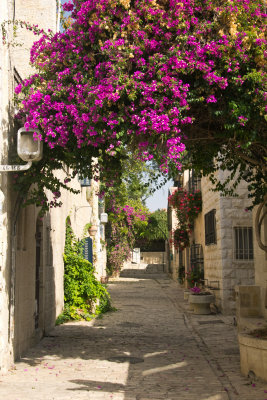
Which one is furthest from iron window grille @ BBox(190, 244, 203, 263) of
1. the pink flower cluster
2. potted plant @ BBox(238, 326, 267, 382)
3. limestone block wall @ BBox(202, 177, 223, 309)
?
the pink flower cluster

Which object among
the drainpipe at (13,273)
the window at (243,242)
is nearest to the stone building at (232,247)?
the window at (243,242)

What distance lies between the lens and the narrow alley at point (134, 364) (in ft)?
18.4

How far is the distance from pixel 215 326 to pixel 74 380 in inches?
216

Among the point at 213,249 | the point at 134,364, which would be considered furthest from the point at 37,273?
the point at 213,249

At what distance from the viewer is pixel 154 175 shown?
6926 millimetres

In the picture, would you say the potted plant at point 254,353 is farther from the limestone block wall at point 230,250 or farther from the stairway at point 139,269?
the stairway at point 139,269

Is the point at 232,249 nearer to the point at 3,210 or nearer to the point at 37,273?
the point at 37,273

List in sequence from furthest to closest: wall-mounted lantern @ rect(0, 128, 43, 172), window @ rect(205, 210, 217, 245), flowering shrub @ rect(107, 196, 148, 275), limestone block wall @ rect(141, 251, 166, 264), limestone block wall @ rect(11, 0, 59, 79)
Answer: limestone block wall @ rect(141, 251, 166, 264), flowering shrub @ rect(107, 196, 148, 275), window @ rect(205, 210, 217, 245), limestone block wall @ rect(11, 0, 59, 79), wall-mounted lantern @ rect(0, 128, 43, 172)

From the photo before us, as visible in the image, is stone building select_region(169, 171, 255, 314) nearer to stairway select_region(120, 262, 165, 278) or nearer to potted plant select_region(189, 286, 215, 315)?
potted plant select_region(189, 286, 215, 315)

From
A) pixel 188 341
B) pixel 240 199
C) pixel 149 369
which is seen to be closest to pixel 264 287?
pixel 188 341

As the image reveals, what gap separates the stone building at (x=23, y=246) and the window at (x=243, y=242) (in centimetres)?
481

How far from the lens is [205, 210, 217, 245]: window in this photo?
14.0 meters

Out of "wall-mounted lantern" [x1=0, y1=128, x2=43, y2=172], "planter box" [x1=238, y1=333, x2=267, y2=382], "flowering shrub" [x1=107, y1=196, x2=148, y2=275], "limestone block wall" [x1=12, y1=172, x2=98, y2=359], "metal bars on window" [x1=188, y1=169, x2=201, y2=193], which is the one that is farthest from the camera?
"flowering shrub" [x1=107, y1=196, x2=148, y2=275]

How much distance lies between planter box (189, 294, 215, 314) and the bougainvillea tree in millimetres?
7816
